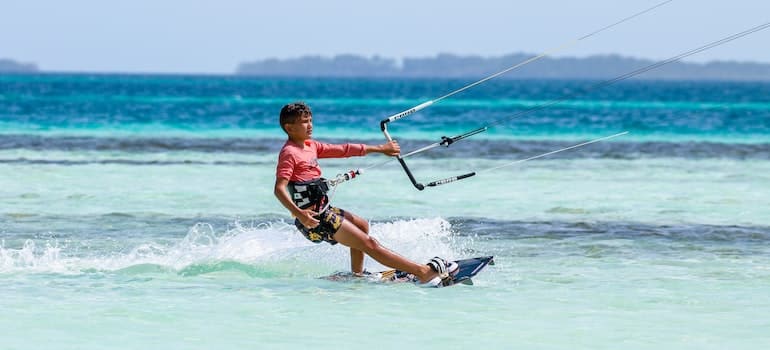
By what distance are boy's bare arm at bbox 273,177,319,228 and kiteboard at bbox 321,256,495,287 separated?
0.96m

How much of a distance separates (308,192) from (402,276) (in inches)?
48.7

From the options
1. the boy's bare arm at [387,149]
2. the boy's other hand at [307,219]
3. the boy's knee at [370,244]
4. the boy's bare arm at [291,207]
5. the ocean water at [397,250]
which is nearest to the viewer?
the ocean water at [397,250]

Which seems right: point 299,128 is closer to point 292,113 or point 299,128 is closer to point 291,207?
point 292,113

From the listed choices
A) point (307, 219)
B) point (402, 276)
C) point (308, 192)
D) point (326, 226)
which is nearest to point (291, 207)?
point (307, 219)

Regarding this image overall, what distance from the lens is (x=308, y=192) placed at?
30.9ft

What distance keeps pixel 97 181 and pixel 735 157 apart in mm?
15741

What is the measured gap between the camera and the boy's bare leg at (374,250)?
9.58 meters

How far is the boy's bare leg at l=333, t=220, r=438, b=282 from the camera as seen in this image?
31.4 ft

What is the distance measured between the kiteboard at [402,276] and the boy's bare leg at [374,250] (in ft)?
→ 0.69

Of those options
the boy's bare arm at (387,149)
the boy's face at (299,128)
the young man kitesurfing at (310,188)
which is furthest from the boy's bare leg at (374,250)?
the boy's face at (299,128)

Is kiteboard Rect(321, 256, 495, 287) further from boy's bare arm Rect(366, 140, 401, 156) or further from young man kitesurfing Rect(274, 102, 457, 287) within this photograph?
boy's bare arm Rect(366, 140, 401, 156)

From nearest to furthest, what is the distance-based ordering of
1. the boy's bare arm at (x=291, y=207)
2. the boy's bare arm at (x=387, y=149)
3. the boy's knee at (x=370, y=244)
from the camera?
the boy's bare arm at (x=291, y=207)
the boy's bare arm at (x=387, y=149)
the boy's knee at (x=370, y=244)

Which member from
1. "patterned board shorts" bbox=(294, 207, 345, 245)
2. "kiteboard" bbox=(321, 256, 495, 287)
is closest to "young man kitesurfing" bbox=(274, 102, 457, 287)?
"patterned board shorts" bbox=(294, 207, 345, 245)

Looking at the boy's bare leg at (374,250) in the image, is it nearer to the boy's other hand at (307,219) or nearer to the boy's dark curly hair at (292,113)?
the boy's other hand at (307,219)
